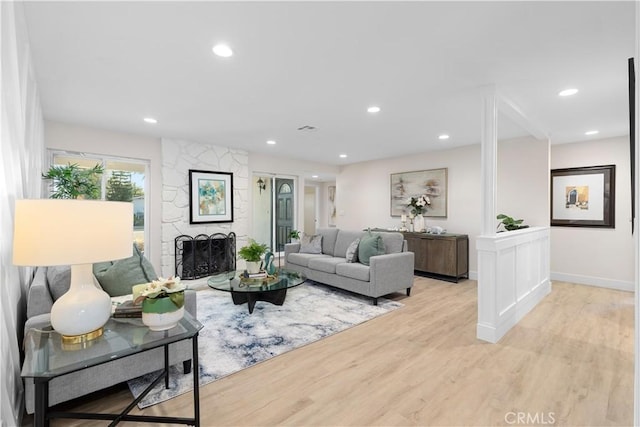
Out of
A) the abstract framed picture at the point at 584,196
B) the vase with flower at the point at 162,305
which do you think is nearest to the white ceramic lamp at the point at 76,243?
the vase with flower at the point at 162,305

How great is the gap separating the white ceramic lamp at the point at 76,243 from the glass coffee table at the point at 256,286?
1.90m

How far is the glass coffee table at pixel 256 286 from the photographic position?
3394 millimetres

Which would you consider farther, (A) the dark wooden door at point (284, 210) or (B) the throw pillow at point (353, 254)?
(A) the dark wooden door at point (284, 210)

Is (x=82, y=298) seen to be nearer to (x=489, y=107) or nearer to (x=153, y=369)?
(x=153, y=369)

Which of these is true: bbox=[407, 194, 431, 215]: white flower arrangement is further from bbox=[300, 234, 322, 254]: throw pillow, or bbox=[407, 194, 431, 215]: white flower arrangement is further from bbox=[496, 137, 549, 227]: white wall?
bbox=[300, 234, 322, 254]: throw pillow

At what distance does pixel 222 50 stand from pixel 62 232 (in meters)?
1.60

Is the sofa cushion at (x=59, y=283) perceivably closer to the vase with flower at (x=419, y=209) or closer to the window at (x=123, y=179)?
the window at (x=123, y=179)

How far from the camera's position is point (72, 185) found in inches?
134

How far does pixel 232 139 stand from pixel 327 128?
1717mm

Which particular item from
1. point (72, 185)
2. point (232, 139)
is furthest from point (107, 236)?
point (232, 139)

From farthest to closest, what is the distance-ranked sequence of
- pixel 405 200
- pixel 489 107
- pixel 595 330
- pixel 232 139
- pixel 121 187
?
1. pixel 405 200
2. pixel 232 139
3. pixel 121 187
4. pixel 595 330
5. pixel 489 107

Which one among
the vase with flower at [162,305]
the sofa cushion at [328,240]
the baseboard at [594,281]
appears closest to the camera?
the vase with flower at [162,305]

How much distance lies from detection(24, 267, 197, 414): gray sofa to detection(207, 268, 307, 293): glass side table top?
107cm

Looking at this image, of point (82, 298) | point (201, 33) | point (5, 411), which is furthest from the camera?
point (201, 33)
